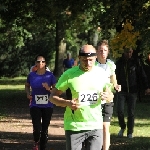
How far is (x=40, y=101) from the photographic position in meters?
11.0

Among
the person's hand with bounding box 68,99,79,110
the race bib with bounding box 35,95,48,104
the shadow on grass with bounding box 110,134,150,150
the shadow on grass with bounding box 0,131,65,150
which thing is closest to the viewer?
the person's hand with bounding box 68,99,79,110

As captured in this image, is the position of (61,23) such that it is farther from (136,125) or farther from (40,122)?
(40,122)

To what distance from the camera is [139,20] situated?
41.1 feet

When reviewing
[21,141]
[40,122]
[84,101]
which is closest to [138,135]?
[21,141]

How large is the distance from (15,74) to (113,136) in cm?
4080

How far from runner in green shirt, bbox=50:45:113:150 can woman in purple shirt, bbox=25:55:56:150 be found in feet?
12.0

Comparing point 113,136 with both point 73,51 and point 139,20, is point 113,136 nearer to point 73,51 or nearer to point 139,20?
point 139,20

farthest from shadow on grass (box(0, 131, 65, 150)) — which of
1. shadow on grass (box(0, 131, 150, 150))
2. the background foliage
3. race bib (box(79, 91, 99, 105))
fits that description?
race bib (box(79, 91, 99, 105))


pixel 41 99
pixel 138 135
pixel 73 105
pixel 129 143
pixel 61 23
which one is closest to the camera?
pixel 73 105

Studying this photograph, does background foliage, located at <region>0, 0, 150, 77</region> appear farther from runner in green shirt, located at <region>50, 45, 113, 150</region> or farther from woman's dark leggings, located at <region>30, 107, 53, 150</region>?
runner in green shirt, located at <region>50, 45, 113, 150</region>

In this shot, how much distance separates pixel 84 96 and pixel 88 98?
0.06 meters

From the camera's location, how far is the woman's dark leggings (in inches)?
436

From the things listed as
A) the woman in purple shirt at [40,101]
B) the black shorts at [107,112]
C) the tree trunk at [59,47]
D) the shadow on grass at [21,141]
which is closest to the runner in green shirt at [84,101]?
the black shorts at [107,112]

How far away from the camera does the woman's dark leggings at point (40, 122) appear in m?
11.1
